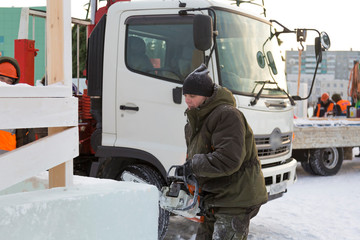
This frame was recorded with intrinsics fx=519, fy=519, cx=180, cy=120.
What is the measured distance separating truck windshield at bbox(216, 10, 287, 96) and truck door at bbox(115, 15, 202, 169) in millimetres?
320

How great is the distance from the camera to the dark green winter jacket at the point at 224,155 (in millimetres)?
3212

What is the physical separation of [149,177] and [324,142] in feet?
18.3

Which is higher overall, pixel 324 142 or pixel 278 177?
pixel 278 177

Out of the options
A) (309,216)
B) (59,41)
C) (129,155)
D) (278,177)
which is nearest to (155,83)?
(129,155)

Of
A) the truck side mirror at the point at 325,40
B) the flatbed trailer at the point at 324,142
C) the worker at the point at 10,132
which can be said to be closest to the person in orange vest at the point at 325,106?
the flatbed trailer at the point at 324,142

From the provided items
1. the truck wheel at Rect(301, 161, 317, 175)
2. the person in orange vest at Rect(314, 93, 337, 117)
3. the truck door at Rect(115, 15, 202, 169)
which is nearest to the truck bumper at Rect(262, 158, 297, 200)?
the truck door at Rect(115, 15, 202, 169)

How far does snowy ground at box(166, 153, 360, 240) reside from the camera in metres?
5.89

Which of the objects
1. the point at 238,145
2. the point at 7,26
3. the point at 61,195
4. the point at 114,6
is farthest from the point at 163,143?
the point at 7,26

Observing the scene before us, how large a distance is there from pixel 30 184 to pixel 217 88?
1357 millimetres

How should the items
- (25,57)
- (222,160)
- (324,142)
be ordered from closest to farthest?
(222,160) < (25,57) < (324,142)

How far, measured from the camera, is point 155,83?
5.16 metres

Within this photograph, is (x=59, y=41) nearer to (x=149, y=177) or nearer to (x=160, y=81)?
(x=160, y=81)

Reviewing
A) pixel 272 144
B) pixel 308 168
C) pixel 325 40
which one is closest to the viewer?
pixel 272 144

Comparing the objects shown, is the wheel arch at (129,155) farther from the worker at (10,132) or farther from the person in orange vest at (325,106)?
the person in orange vest at (325,106)
